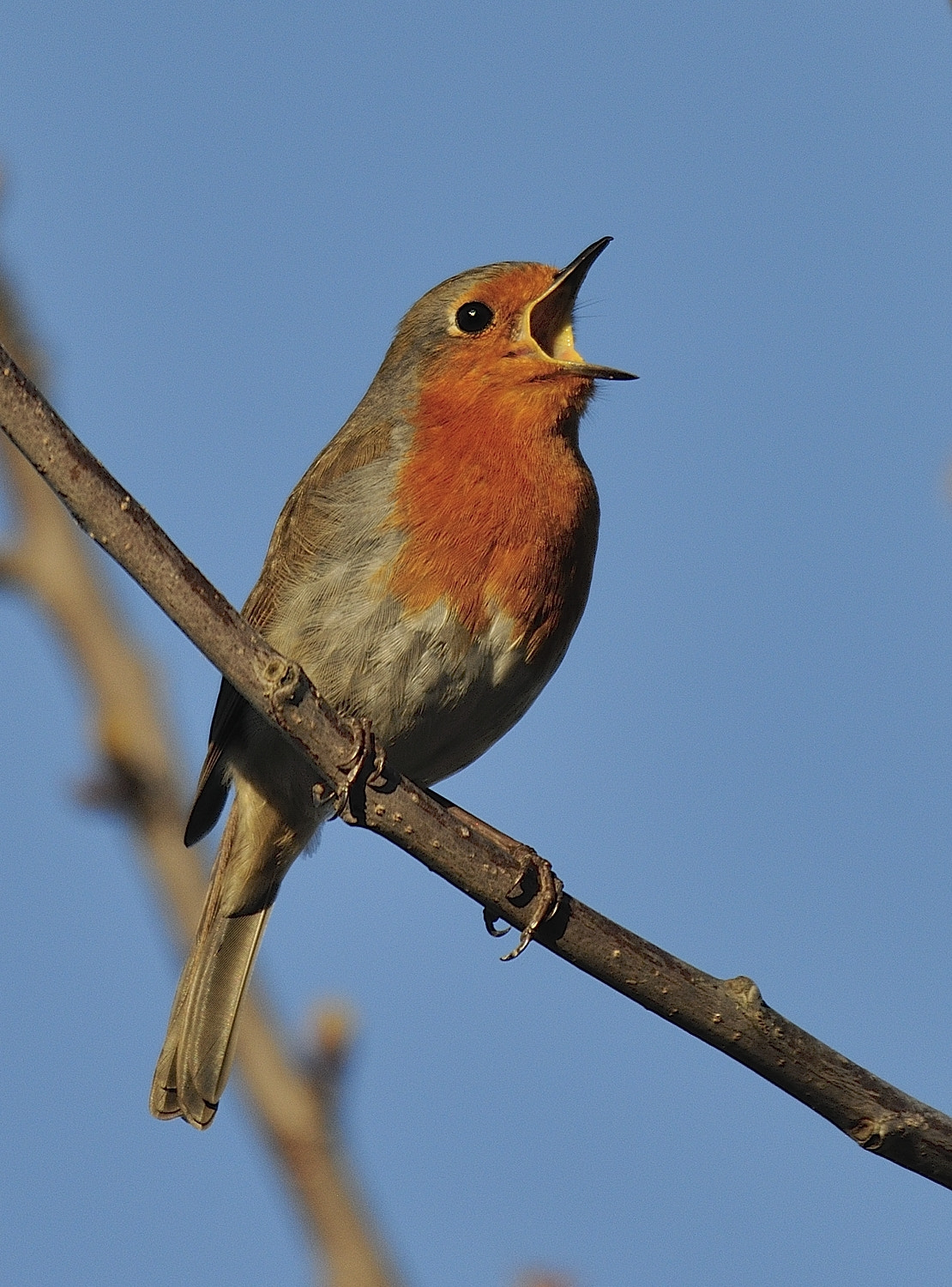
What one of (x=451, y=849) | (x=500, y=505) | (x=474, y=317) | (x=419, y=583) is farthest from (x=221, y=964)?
(x=474, y=317)

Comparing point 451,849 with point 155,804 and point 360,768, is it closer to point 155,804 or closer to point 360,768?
point 360,768

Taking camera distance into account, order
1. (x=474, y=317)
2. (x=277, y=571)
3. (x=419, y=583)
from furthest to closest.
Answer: (x=474, y=317) → (x=277, y=571) → (x=419, y=583)

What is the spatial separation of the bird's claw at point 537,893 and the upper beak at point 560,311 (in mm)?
2250

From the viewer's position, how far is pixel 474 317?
661 centimetres

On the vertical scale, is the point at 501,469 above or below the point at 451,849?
above

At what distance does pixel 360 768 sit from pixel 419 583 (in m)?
1.31

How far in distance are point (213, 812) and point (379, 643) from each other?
1.39 m

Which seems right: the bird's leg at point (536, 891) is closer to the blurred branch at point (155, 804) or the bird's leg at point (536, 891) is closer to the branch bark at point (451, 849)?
the branch bark at point (451, 849)

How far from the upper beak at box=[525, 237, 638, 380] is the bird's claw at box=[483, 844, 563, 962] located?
2.25m

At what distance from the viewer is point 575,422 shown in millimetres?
6238

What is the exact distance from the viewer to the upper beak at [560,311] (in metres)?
6.43

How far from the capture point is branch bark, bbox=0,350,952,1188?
3865mm

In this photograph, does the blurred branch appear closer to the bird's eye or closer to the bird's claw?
the bird's claw

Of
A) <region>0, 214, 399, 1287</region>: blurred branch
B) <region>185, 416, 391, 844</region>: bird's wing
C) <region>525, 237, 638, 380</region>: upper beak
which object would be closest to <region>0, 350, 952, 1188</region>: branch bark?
<region>0, 214, 399, 1287</region>: blurred branch
